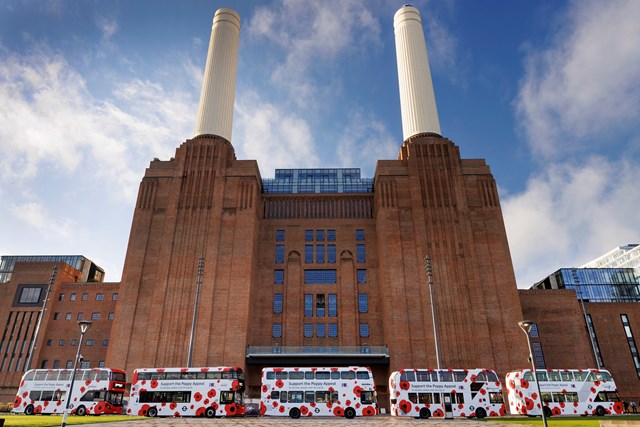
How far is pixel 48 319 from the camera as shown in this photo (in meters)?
59.6

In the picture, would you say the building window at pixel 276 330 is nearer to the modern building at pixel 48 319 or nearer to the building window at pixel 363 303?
the building window at pixel 363 303

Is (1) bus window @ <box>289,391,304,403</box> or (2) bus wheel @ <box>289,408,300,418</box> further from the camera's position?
(1) bus window @ <box>289,391,304,403</box>

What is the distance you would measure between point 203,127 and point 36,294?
32949 millimetres

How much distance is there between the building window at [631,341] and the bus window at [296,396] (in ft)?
167

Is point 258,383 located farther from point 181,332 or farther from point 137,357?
point 137,357

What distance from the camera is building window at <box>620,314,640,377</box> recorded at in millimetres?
58594

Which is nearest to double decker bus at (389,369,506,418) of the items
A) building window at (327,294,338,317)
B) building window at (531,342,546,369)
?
building window at (327,294,338,317)

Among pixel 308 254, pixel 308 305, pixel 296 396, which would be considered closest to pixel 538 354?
pixel 308 305

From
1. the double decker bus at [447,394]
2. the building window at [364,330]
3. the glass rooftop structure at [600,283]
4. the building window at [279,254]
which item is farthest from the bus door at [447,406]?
the glass rooftop structure at [600,283]

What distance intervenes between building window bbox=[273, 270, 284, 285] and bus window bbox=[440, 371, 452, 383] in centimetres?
2758

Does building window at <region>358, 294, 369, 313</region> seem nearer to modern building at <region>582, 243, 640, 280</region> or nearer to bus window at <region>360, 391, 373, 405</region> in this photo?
bus window at <region>360, 391, 373, 405</region>

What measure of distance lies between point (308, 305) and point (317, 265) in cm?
531

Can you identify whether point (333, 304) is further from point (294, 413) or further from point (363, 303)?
point (294, 413)

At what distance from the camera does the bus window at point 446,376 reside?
107 ft
